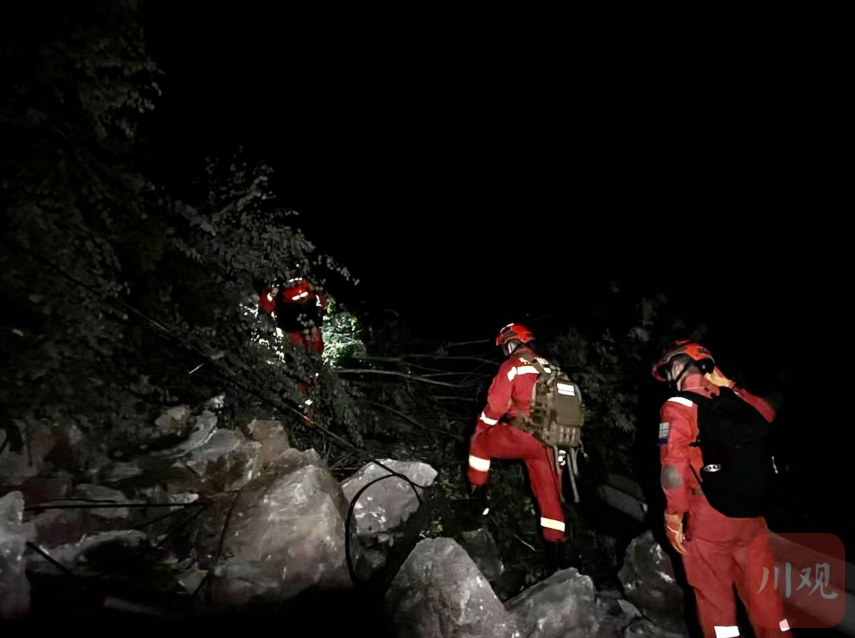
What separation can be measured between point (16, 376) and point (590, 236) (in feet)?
27.4

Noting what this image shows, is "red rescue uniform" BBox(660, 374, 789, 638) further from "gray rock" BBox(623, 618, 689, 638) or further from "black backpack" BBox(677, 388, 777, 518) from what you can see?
"gray rock" BBox(623, 618, 689, 638)

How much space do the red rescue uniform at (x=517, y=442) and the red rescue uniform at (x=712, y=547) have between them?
1.26 meters

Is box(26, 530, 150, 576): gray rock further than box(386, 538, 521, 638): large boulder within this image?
No

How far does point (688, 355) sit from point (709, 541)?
114 cm

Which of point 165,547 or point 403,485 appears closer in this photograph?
point 165,547

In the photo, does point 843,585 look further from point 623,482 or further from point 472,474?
point 472,474

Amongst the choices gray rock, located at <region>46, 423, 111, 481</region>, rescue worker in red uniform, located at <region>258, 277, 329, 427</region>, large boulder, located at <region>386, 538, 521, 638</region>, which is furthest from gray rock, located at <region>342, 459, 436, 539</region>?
gray rock, located at <region>46, 423, 111, 481</region>

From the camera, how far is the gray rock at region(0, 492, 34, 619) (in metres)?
2.88

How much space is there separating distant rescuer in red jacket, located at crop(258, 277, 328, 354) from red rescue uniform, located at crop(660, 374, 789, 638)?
11.6 feet

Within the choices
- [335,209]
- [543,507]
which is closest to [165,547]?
[543,507]

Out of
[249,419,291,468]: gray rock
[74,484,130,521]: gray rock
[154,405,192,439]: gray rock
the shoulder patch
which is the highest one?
the shoulder patch

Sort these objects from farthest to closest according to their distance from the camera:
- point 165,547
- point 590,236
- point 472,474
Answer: point 590,236 < point 472,474 < point 165,547

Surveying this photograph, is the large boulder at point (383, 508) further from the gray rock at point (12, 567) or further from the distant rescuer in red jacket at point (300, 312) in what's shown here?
the gray rock at point (12, 567)

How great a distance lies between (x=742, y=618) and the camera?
13.8 feet
